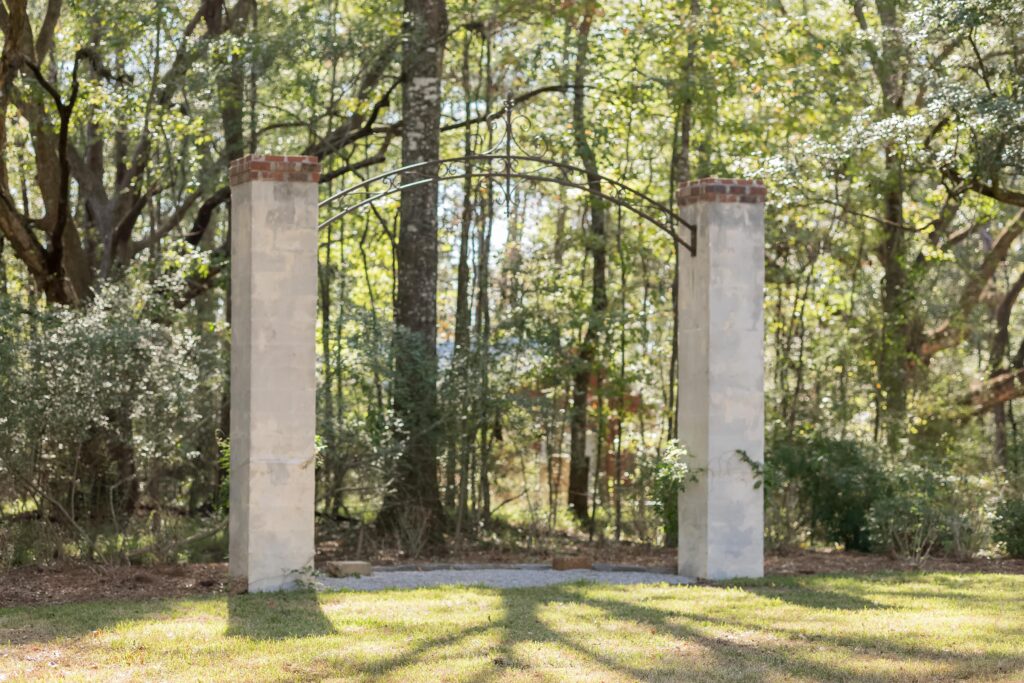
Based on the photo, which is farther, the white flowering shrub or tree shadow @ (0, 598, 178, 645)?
the white flowering shrub

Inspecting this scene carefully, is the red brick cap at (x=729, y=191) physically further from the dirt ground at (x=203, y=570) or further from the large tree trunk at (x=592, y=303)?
the large tree trunk at (x=592, y=303)

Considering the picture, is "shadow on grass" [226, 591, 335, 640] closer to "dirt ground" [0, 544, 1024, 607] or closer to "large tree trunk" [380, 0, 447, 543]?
"dirt ground" [0, 544, 1024, 607]

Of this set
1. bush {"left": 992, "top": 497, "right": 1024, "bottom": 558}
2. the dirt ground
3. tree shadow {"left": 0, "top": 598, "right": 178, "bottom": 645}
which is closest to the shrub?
the dirt ground

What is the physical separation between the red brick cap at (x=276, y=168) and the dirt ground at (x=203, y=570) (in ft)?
9.72

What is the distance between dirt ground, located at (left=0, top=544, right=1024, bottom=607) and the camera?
8.54 m

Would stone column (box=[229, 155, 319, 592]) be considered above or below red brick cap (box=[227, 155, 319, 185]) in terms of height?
below

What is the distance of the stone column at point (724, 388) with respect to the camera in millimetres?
9516

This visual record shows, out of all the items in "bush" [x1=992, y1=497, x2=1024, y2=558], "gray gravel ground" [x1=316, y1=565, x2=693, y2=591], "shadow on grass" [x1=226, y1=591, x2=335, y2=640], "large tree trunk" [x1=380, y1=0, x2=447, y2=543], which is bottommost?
"gray gravel ground" [x1=316, y1=565, x2=693, y2=591]

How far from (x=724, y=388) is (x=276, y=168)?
392cm

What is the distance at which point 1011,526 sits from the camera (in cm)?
1119

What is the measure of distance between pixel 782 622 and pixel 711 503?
2042 millimetres

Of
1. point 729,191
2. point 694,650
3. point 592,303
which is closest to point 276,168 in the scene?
point 729,191

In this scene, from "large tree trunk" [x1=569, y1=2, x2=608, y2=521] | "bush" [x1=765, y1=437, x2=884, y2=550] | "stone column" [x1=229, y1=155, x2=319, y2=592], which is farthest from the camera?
"large tree trunk" [x1=569, y1=2, x2=608, y2=521]

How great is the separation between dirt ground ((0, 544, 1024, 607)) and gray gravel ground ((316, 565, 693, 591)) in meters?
0.68
